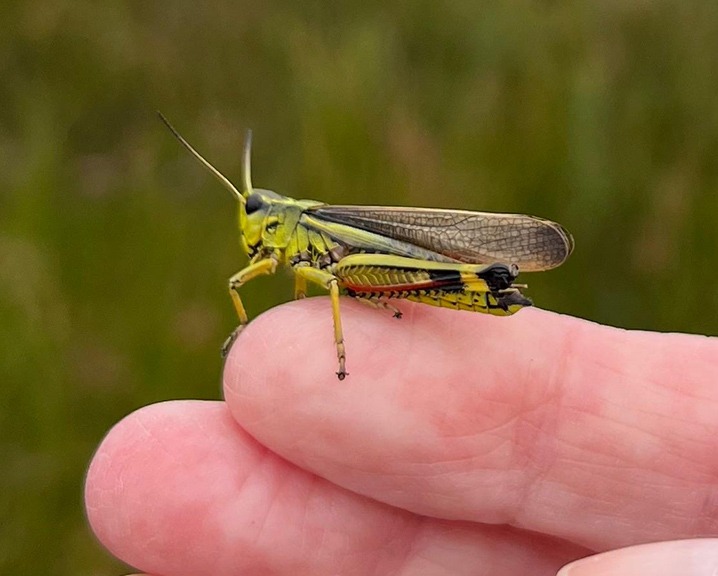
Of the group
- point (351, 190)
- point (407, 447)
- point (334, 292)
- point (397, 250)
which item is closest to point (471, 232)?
point (397, 250)

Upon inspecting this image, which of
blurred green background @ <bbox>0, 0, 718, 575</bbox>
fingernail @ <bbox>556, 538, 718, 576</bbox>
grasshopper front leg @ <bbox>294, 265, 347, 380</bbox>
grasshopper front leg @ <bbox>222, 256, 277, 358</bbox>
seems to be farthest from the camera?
blurred green background @ <bbox>0, 0, 718, 575</bbox>

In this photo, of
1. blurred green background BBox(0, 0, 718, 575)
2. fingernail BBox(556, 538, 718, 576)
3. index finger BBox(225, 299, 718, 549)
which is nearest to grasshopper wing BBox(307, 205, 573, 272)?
index finger BBox(225, 299, 718, 549)

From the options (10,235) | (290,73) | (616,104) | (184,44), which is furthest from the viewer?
(184,44)

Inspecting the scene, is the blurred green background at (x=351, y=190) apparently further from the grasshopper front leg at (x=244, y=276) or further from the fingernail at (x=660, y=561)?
the fingernail at (x=660, y=561)

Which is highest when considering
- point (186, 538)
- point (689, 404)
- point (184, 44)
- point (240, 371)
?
point (184, 44)

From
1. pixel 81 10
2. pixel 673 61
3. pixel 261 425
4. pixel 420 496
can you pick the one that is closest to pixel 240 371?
pixel 261 425

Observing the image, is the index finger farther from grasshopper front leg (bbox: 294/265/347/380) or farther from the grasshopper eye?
the grasshopper eye

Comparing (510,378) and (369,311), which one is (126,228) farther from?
(510,378)

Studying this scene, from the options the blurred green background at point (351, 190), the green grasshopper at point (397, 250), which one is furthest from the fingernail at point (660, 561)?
the blurred green background at point (351, 190)
